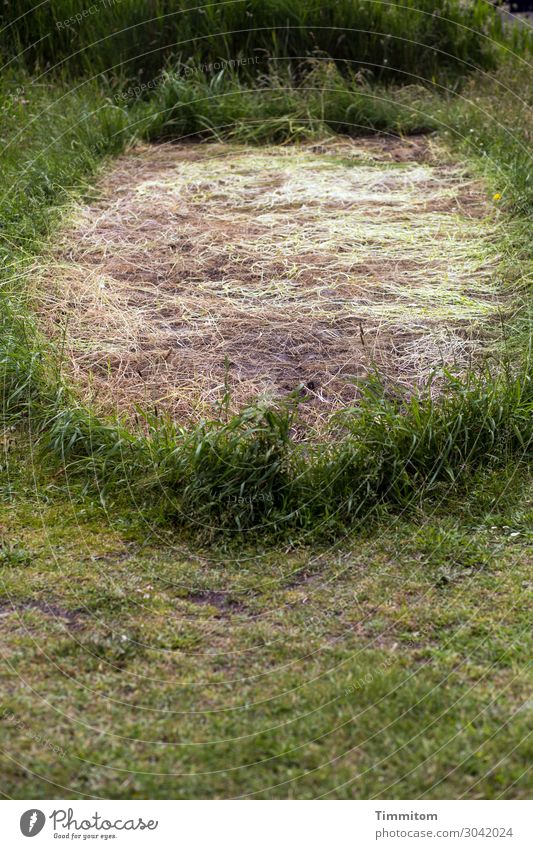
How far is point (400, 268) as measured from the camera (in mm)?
5254

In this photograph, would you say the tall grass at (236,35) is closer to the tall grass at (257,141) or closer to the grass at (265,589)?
the tall grass at (257,141)

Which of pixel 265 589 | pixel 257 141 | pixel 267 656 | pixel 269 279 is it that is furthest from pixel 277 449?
pixel 257 141

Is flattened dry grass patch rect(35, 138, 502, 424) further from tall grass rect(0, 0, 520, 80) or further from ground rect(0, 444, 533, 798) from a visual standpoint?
tall grass rect(0, 0, 520, 80)

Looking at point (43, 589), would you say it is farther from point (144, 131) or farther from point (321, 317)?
point (144, 131)

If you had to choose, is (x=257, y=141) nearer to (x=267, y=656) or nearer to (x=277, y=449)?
(x=277, y=449)

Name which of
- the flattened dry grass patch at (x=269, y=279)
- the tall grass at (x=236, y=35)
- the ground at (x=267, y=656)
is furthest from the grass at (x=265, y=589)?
the tall grass at (x=236, y=35)

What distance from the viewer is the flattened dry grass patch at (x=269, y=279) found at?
4371mm

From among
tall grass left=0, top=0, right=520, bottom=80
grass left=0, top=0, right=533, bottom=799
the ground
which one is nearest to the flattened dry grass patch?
grass left=0, top=0, right=533, bottom=799

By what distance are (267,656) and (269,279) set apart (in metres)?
2.71

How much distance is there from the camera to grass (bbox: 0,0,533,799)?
8.20ft

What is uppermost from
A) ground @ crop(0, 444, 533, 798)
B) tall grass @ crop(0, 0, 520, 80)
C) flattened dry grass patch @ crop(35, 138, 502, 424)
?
tall grass @ crop(0, 0, 520, 80)

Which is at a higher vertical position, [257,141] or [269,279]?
[257,141]

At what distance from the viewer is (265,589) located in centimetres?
318

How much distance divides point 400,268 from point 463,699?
305 cm
